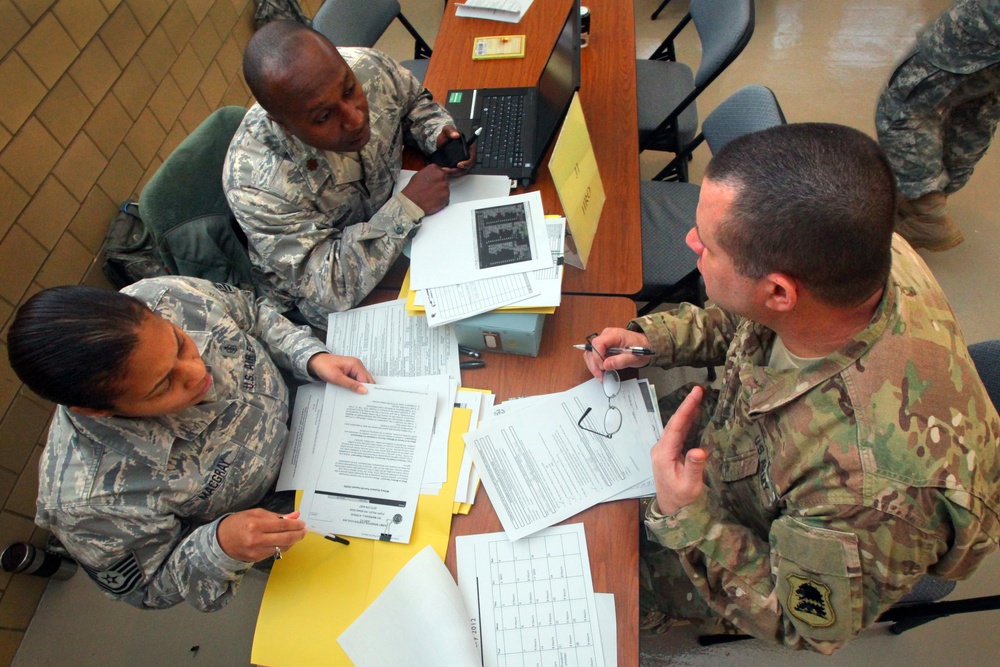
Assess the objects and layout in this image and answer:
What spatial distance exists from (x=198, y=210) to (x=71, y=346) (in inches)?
28.0

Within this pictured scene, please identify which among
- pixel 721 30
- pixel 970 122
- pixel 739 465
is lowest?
pixel 970 122

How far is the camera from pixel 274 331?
1288 mm

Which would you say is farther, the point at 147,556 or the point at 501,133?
the point at 501,133

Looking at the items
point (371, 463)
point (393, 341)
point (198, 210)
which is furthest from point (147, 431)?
point (198, 210)

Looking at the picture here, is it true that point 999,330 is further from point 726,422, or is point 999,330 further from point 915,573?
point 915,573

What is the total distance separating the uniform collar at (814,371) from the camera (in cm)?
84

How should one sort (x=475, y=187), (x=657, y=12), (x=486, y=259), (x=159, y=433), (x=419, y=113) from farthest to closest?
(x=657, y=12)
(x=419, y=113)
(x=475, y=187)
(x=486, y=259)
(x=159, y=433)

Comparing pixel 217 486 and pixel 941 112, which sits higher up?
pixel 217 486

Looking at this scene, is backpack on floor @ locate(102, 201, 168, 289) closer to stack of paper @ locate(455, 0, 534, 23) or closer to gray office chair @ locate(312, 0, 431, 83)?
gray office chair @ locate(312, 0, 431, 83)

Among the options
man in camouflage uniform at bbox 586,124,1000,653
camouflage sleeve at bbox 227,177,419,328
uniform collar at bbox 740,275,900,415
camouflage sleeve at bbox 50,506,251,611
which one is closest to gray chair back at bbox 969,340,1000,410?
man in camouflage uniform at bbox 586,124,1000,653

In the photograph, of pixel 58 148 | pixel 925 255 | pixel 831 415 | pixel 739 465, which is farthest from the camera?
pixel 925 255

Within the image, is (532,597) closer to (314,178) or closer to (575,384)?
(575,384)

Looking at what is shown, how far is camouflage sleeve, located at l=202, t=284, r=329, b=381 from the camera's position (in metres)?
1.23

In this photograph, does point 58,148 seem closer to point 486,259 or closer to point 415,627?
point 486,259
